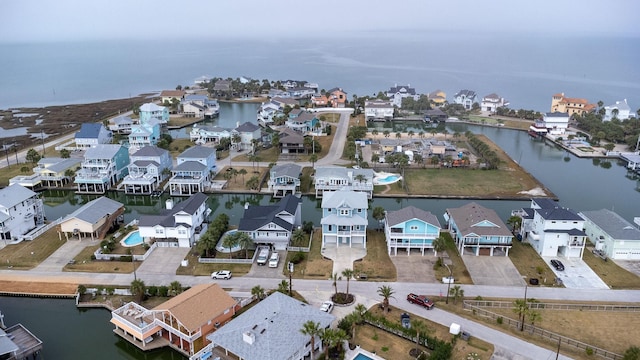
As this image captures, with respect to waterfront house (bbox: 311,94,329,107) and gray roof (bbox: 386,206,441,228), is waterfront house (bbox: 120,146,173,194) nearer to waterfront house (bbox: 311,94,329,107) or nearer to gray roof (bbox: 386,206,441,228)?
gray roof (bbox: 386,206,441,228)

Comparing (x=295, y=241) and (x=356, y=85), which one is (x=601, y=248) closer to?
(x=295, y=241)

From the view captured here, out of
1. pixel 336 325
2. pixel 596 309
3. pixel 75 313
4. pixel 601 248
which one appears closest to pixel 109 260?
pixel 75 313

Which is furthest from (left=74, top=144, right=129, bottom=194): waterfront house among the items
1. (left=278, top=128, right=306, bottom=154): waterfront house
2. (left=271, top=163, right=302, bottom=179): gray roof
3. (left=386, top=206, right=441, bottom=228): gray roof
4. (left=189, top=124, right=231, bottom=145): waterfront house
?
(left=386, top=206, right=441, bottom=228): gray roof

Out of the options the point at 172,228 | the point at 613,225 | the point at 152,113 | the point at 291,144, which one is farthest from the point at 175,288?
the point at 152,113

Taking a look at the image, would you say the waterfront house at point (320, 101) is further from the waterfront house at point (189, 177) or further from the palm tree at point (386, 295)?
the palm tree at point (386, 295)

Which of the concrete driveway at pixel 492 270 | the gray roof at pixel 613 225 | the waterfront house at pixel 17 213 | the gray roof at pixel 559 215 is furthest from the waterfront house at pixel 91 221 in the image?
the gray roof at pixel 613 225

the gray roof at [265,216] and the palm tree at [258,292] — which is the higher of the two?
the gray roof at [265,216]
